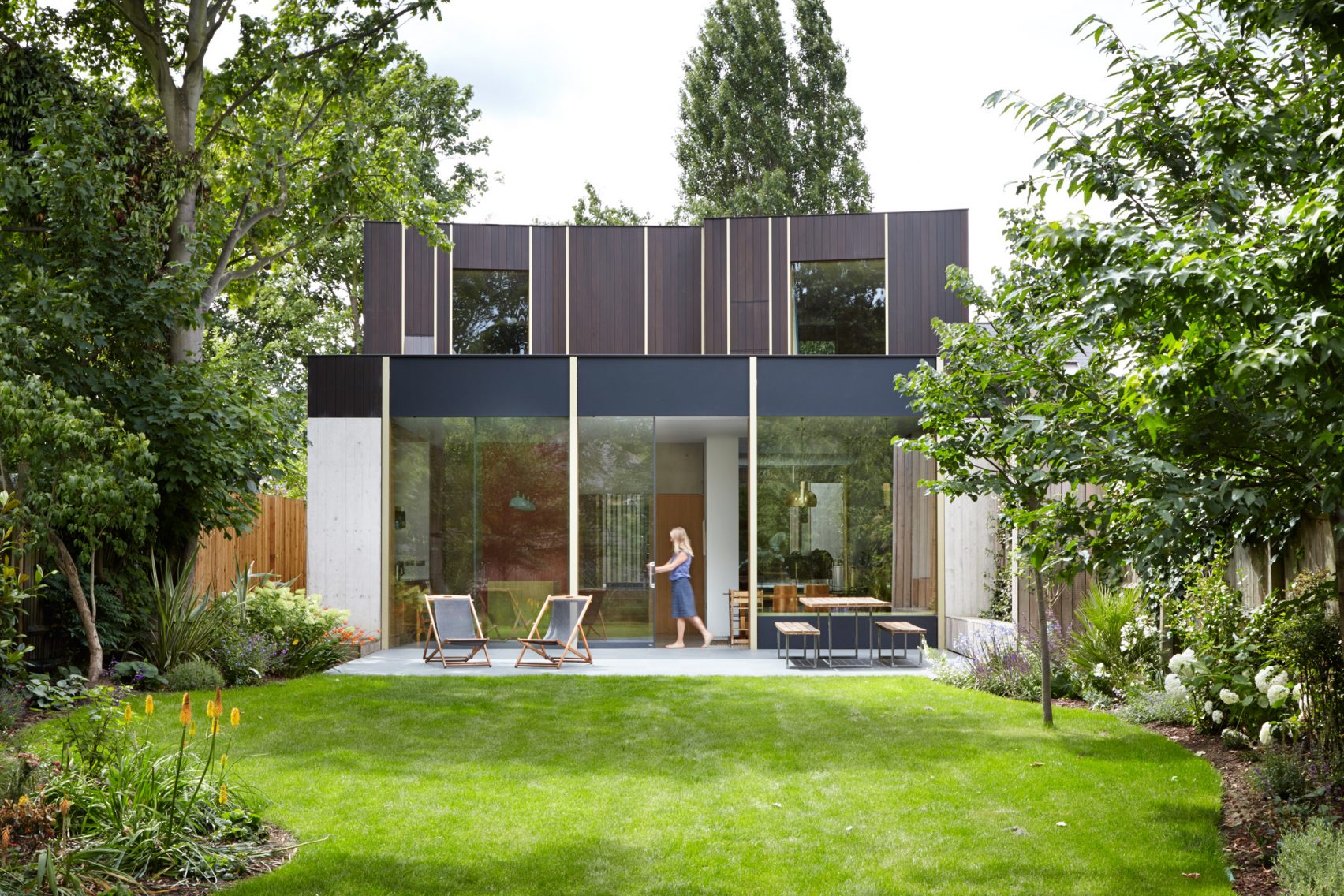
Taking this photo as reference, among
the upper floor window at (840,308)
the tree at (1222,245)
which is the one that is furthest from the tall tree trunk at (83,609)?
the upper floor window at (840,308)

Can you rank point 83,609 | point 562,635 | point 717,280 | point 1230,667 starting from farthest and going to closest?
point 717,280 → point 562,635 → point 83,609 → point 1230,667

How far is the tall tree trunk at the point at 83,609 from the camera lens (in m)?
8.77

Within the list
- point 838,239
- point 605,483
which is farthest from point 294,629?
point 838,239

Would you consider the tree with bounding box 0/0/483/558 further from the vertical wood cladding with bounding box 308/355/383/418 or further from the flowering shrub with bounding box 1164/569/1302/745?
the flowering shrub with bounding box 1164/569/1302/745

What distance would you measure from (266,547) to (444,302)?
14.4 ft

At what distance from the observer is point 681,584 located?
12.9 metres

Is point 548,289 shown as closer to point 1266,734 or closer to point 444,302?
point 444,302

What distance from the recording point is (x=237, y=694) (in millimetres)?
9109

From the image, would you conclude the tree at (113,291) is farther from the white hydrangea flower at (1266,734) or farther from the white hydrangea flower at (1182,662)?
the white hydrangea flower at (1266,734)

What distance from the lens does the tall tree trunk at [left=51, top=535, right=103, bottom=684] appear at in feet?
28.8

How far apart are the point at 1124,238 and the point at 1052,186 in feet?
3.95

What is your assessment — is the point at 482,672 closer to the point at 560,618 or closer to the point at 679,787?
the point at 560,618

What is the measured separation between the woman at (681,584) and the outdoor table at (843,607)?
1.36m

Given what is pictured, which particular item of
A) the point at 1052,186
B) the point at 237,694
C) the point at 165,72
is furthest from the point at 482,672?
the point at 1052,186
